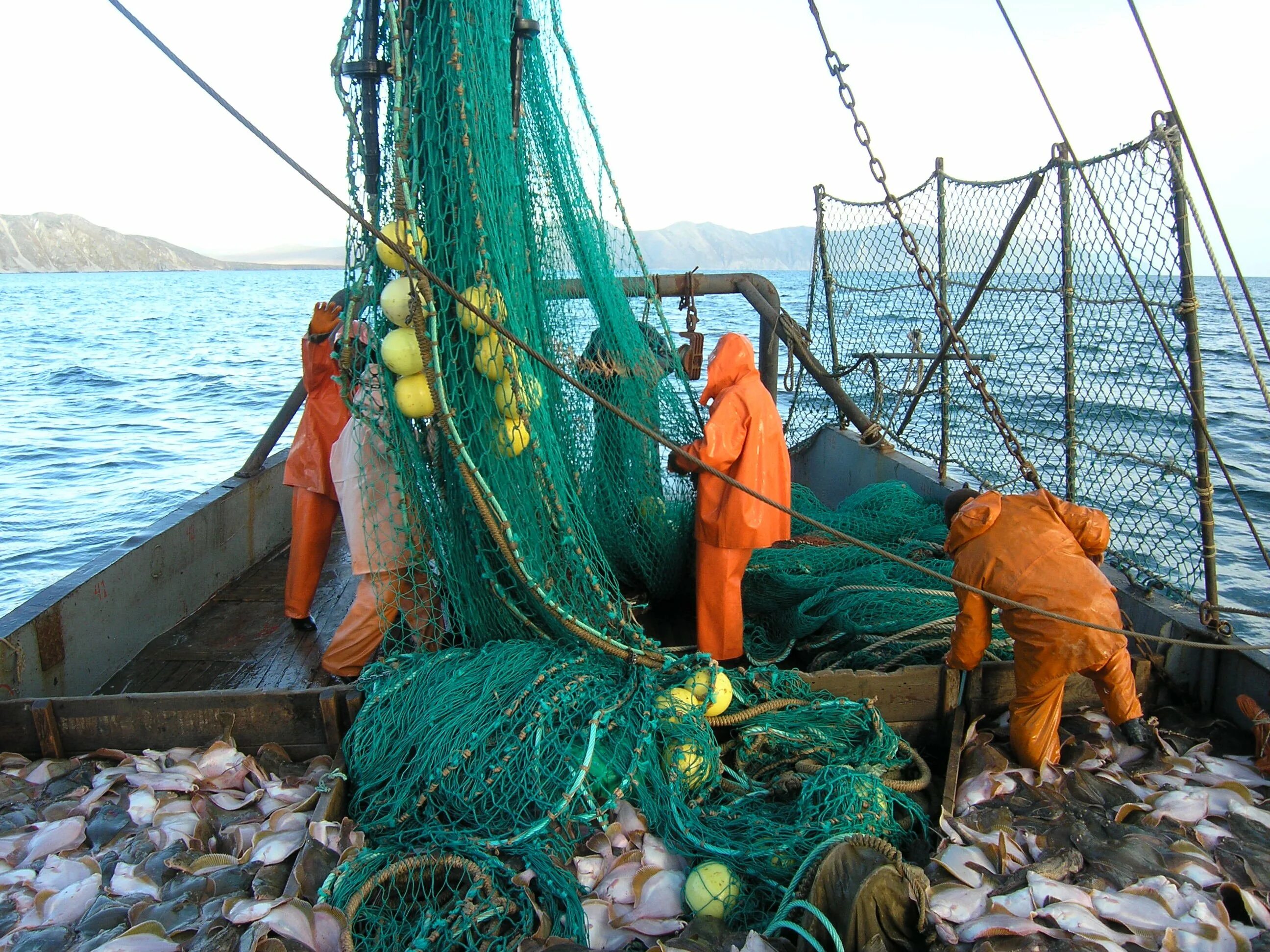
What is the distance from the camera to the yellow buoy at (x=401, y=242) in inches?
124

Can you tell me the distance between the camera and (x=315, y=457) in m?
4.74

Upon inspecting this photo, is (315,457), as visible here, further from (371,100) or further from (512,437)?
(371,100)

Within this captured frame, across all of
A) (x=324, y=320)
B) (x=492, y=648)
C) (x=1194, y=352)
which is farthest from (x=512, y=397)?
(x=1194, y=352)

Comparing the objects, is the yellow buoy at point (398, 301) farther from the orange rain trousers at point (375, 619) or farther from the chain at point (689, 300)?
the chain at point (689, 300)

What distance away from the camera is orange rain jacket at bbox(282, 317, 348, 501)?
184 inches

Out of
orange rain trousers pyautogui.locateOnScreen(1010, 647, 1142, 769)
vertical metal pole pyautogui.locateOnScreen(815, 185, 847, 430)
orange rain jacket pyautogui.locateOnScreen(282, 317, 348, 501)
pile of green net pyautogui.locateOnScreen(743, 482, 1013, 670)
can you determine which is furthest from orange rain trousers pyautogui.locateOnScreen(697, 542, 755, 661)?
vertical metal pole pyautogui.locateOnScreen(815, 185, 847, 430)

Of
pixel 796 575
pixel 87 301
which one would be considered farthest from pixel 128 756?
pixel 87 301

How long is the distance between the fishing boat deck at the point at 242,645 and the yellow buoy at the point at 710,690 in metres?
1.74

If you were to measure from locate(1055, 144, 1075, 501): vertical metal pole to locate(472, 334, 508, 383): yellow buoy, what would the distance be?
141 inches

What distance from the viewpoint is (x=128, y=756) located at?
3500 mm

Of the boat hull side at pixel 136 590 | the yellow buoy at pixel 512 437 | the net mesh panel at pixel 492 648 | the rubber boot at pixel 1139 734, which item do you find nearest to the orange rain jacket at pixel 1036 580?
the rubber boot at pixel 1139 734

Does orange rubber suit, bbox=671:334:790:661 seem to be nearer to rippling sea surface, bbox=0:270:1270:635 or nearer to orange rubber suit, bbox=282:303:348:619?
orange rubber suit, bbox=282:303:348:619

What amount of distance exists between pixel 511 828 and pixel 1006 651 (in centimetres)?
257

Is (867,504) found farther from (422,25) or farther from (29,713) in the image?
(29,713)
